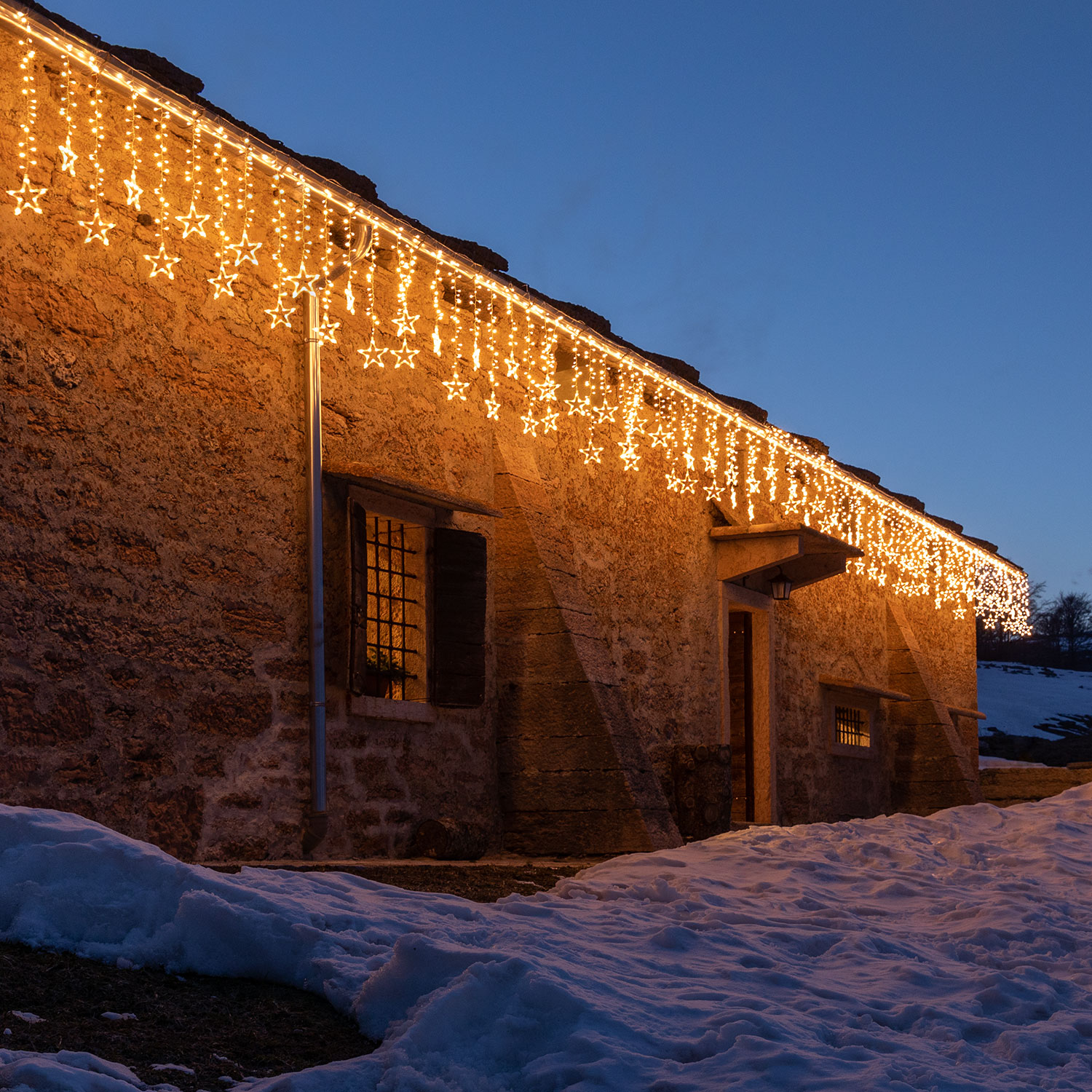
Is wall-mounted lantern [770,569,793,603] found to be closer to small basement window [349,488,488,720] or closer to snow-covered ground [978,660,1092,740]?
small basement window [349,488,488,720]

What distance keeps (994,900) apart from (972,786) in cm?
983

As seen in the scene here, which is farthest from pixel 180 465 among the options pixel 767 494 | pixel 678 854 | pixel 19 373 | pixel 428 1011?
pixel 767 494

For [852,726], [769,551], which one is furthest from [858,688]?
[769,551]

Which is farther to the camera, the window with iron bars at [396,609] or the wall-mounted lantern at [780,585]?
the wall-mounted lantern at [780,585]

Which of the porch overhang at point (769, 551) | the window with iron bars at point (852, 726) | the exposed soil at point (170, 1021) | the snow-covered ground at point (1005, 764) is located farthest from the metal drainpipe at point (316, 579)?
the snow-covered ground at point (1005, 764)

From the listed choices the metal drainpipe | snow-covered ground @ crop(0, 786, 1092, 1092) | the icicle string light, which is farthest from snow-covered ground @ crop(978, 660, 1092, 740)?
the icicle string light

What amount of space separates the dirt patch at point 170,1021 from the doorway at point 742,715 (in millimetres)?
8837

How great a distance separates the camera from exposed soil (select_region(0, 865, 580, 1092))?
9.73ft

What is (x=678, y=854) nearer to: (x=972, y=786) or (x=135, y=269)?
(x=135, y=269)

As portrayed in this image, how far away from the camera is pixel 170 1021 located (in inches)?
128

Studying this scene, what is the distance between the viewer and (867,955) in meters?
4.92

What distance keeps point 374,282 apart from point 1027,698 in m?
24.8

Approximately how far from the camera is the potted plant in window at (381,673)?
8030 millimetres

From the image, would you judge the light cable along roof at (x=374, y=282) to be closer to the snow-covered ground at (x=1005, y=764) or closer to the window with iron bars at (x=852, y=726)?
the window with iron bars at (x=852, y=726)
